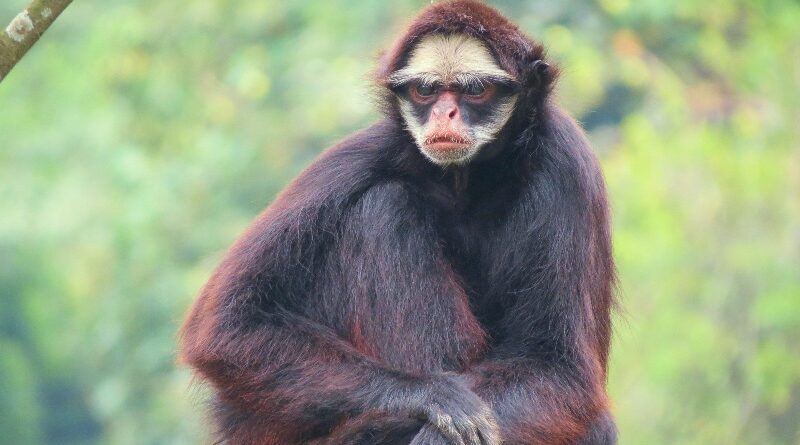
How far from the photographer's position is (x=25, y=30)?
513cm

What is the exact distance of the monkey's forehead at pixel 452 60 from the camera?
6.20m

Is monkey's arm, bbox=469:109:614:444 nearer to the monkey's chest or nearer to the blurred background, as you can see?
the monkey's chest

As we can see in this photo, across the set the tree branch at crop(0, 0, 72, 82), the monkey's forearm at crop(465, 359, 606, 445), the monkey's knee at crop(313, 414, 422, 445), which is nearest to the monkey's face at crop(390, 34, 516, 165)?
the monkey's forearm at crop(465, 359, 606, 445)

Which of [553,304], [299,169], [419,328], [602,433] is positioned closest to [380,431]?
[419,328]

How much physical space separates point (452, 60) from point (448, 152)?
0.48 meters

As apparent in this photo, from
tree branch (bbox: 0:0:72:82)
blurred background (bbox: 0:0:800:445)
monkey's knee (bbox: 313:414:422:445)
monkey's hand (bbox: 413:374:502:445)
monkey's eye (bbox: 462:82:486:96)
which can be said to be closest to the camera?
tree branch (bbox: 0:0:72:82)

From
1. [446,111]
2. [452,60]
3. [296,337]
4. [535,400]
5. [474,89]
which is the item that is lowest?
[535,400]

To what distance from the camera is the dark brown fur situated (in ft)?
19.6

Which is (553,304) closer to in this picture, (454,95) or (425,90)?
(454,95)

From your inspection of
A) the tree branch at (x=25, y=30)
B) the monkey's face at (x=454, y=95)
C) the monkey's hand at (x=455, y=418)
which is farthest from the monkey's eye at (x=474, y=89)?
the tree branch at (x=25, y=30)

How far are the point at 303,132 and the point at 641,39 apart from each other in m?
5.19

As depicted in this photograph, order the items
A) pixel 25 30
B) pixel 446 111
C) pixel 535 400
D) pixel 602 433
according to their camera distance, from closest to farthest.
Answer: pixel 25 30 → pixel 535 400 → pixel 446 111 → pixel 602 433

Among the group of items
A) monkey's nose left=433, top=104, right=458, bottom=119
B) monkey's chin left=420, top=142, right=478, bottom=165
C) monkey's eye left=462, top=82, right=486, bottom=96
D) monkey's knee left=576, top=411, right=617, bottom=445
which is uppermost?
monkey's eye left=462, top=82, right=486, bottom=96

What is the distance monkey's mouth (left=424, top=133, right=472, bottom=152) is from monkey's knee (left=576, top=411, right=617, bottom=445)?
1.63m
